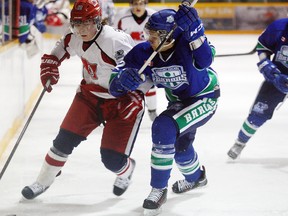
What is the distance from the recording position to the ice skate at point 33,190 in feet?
12.6

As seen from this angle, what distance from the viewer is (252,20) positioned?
1570cm

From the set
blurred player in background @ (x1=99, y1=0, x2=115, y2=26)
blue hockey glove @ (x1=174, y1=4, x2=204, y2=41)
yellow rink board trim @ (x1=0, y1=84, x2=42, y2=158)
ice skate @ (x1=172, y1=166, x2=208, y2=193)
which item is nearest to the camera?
blue hockey glove @ (x1=174, y1=4, x2=204, y2=41)

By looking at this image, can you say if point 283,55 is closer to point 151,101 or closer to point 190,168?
point 190,168

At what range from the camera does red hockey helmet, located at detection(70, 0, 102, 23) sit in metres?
3.59

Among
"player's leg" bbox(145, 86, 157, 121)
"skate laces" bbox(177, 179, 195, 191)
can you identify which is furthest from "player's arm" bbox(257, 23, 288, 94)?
"player's leg" bbox(145, 86, 157, 121)

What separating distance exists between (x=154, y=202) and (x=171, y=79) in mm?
549

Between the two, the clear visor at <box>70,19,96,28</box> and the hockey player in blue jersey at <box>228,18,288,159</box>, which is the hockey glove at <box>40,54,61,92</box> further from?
the hockey player in blue jersey at <box>228,18,288,159</box>

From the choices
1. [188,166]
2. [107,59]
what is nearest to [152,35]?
[107,59]

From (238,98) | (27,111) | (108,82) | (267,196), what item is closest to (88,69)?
(108,82)

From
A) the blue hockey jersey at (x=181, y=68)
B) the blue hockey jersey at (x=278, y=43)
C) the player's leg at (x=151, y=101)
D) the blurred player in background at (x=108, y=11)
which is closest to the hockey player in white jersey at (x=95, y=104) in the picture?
the blue hockey jersey at (x=181, y=68)

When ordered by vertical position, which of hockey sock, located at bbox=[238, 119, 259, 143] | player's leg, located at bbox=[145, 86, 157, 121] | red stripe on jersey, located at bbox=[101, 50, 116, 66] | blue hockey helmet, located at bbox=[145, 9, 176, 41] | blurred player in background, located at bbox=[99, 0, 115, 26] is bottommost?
player's leg, located at bbox=[145, 86, 157, 121]

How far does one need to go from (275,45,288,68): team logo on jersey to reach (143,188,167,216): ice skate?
4.57ft

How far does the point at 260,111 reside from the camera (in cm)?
481

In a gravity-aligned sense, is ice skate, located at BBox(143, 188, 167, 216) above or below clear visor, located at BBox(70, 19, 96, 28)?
below
